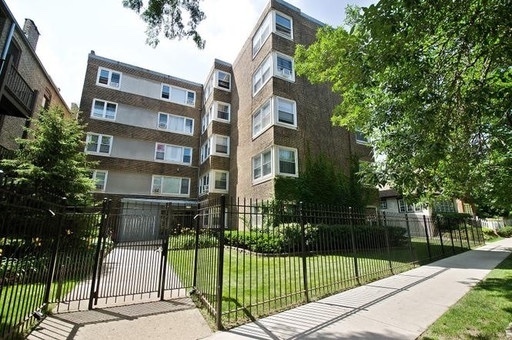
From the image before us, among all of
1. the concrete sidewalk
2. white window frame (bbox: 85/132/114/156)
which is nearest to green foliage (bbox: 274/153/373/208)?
the concrete sidewalk

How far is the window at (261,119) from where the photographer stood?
694 inches

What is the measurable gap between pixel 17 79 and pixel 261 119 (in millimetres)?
13118

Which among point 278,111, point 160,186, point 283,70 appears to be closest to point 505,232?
point 278,111

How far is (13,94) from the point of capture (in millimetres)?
12891

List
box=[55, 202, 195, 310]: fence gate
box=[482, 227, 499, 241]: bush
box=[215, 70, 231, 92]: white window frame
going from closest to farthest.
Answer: box=[55, 202, 195, 310]: fence gate
box=[215, 70, 231, 92]: white window frame
box=[482, 227, 499, 241]: bush

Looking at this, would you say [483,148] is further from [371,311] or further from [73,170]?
[73,170]

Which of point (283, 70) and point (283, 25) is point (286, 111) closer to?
point (283, 70)

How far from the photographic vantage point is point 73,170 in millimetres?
12812

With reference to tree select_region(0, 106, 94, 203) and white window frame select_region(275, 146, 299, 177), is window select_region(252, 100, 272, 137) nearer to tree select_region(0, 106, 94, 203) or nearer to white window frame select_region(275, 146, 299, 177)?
white window frame select_region(275, 146, 299, 177)

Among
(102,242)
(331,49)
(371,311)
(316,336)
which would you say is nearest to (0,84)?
(102,242)

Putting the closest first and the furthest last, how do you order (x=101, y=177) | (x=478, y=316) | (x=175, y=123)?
1. (x=478, y=316)
2. (x=101, y=177)
3. (x=175, y=123)

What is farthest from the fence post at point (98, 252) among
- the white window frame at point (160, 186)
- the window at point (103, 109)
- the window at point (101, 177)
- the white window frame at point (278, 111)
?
the window at point (103, 109)

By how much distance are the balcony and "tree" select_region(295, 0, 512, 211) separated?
41.0ft

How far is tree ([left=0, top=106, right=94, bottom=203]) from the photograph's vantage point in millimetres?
12126
